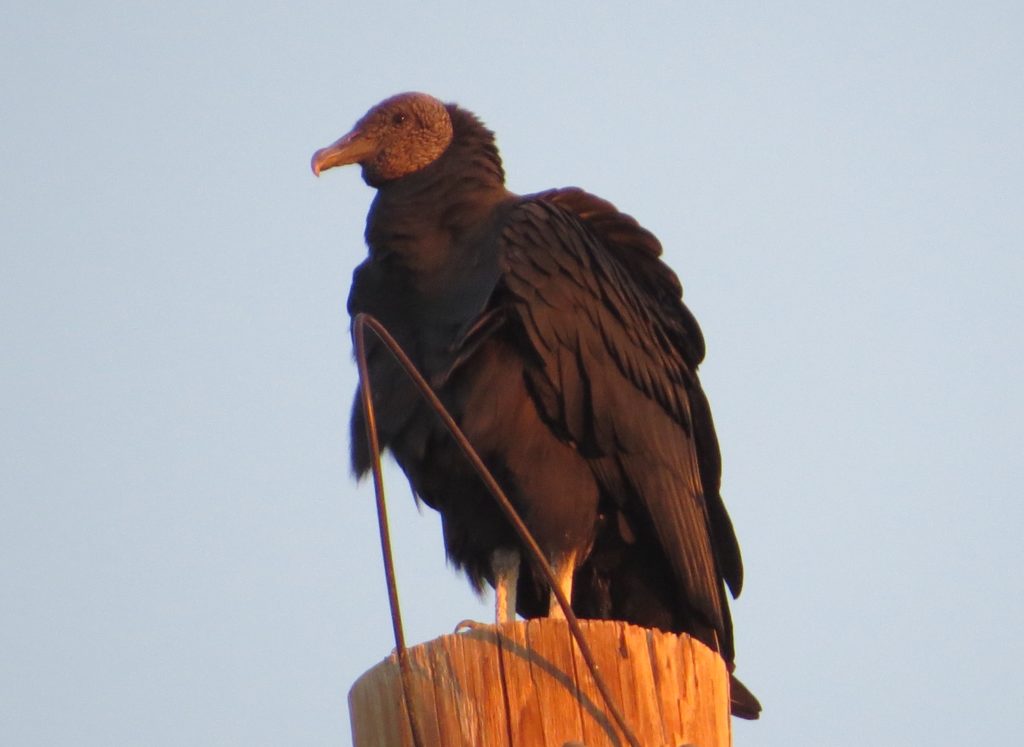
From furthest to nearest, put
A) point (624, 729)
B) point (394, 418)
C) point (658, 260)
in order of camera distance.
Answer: point (658, 260), point (394, 418), point (624, 729)

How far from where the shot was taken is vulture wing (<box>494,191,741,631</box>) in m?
4.38

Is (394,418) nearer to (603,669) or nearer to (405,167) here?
(405,167)

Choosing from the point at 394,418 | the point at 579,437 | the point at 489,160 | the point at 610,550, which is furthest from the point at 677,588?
the point at 489,160

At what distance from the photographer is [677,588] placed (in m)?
4.54

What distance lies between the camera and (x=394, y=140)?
5066 millimetres

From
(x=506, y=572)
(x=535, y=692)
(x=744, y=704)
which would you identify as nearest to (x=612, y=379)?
(x=506, y=572)

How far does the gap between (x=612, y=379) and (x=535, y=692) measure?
1809mm

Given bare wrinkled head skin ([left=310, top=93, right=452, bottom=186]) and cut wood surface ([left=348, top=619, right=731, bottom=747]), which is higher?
bare wrinkled head skin ([left=310, top=93, right=452, bottom=186])

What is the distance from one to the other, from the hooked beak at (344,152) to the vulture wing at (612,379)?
2.09ft

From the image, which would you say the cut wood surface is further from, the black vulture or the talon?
the black vulture

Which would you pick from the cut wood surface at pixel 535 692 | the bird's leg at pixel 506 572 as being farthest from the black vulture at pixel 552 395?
the cut wood surface at pixel 535 692

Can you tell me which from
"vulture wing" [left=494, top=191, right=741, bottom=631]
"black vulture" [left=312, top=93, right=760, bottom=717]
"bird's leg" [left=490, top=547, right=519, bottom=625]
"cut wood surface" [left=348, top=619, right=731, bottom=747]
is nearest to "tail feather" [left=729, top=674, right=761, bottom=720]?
"black vulture" [left=312, top=93, right=760, bottom=717]

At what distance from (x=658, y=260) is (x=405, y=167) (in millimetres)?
839

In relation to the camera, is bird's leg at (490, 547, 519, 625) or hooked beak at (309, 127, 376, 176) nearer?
bird's leg at (490, 547, 519, 625)
